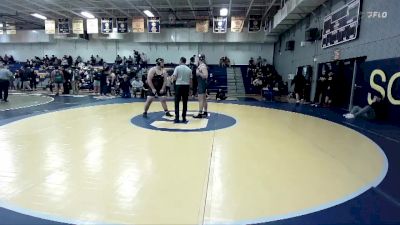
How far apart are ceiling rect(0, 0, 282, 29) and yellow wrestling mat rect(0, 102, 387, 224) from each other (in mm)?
12473

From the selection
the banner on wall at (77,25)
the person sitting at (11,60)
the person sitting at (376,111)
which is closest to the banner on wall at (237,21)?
the banner on wall at (77,25)

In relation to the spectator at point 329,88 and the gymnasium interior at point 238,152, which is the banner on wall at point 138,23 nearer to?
the gymnasium interior at point 238,152

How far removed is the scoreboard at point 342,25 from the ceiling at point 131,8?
482 centimetres

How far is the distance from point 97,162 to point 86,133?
77.1 inches

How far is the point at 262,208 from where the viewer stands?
253 centimetres

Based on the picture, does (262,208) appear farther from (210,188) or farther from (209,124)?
(209,124)

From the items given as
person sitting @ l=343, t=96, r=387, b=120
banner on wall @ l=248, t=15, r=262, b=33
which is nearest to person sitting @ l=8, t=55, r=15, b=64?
banner on wall @ l=248, t=15, r=262, b=33

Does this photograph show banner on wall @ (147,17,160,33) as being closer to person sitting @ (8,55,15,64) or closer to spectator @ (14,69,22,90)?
spectator @ (14,69,22,90)

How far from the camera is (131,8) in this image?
1762cm

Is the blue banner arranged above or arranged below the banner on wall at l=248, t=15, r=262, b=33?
below

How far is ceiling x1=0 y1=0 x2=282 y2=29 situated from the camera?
53.2ft

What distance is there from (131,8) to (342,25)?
12.8m

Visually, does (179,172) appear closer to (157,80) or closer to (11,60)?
(157,80)

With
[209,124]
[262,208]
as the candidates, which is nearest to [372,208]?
[262,208]
